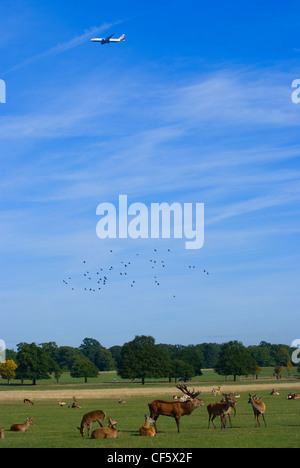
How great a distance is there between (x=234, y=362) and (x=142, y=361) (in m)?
24.0

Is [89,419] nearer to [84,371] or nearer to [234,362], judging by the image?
[234,362]

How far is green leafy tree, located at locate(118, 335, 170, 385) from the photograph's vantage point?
133 meters

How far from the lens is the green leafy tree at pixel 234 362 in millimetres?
143625

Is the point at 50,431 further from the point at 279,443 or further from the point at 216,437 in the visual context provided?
the point at 279,443

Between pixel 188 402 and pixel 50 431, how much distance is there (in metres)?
7.88

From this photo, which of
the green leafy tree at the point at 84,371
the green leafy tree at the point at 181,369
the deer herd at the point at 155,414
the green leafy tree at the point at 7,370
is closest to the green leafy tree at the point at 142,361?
the green leafy tree at the point at 181,369

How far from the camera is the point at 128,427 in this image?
33375 millimetres

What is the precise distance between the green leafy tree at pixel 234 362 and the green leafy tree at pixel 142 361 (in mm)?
14910

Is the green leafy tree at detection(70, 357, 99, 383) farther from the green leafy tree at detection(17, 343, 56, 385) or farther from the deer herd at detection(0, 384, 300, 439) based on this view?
the deer herd at detection(0, 384, 300, 439)

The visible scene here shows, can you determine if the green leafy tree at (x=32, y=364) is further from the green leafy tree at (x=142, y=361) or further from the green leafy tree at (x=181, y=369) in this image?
the green leafy tree at (x=181, y=369)

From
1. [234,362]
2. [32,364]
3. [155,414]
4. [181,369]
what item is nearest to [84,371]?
[32,364]

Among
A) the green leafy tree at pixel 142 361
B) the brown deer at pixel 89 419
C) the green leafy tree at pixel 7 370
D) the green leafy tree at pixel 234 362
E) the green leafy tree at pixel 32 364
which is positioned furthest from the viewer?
the green leafy tree at pixel 7 370

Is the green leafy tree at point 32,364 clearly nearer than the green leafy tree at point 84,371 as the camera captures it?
Yes
